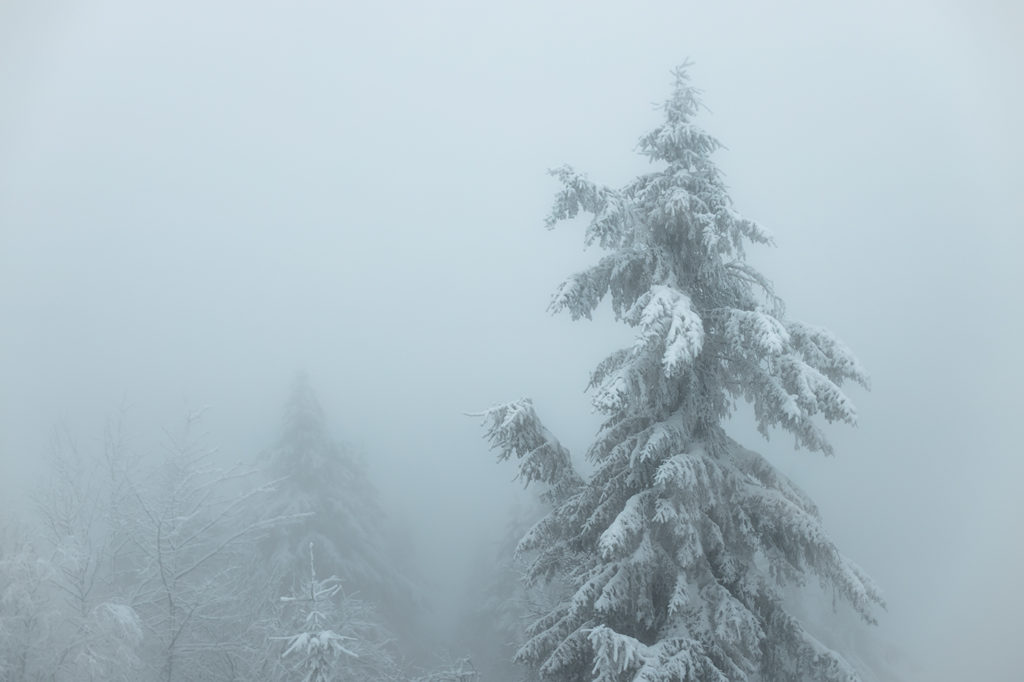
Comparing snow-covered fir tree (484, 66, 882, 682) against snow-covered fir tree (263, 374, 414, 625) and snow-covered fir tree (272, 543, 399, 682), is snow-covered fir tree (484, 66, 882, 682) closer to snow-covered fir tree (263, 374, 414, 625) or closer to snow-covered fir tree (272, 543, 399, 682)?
snow-covered fir tree (272, 543, 399, 682)

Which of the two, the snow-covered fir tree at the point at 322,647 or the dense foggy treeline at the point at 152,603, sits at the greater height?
the snow-covered fir tree at the point at 322,647

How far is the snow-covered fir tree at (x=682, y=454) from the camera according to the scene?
6816 mm

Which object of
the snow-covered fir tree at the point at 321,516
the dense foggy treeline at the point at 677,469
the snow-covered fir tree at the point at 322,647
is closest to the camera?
the dense foggy treeline at the point at 677,469

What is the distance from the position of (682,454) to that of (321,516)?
70.1 feet

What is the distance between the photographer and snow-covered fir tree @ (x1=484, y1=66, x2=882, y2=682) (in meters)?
6.82

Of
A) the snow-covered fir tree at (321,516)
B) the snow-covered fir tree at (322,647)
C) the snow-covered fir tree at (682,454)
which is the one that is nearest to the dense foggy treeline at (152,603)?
the snow-covered fir tree at (322,647)

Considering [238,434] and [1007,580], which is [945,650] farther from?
[238,434]

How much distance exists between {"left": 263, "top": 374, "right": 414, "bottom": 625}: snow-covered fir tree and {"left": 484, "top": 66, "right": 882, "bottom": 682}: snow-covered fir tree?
17498 mm

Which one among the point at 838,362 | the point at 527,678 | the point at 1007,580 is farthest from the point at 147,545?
the point at 1007,580

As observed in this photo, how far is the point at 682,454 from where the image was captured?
6.96 m

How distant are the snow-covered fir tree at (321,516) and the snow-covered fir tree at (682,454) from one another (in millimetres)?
17498

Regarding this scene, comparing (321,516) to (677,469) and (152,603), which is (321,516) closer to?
(152,603)

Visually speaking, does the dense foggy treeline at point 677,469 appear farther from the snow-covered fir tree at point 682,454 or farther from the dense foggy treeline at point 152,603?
the dense foggy treeline at point 152,603

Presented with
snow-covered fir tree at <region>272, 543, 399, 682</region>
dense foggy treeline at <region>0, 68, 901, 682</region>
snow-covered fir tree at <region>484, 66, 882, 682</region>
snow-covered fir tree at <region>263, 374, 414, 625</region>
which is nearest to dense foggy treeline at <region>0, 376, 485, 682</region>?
snow-covered fir tree at <region>272, 543, 399, 682</region>
